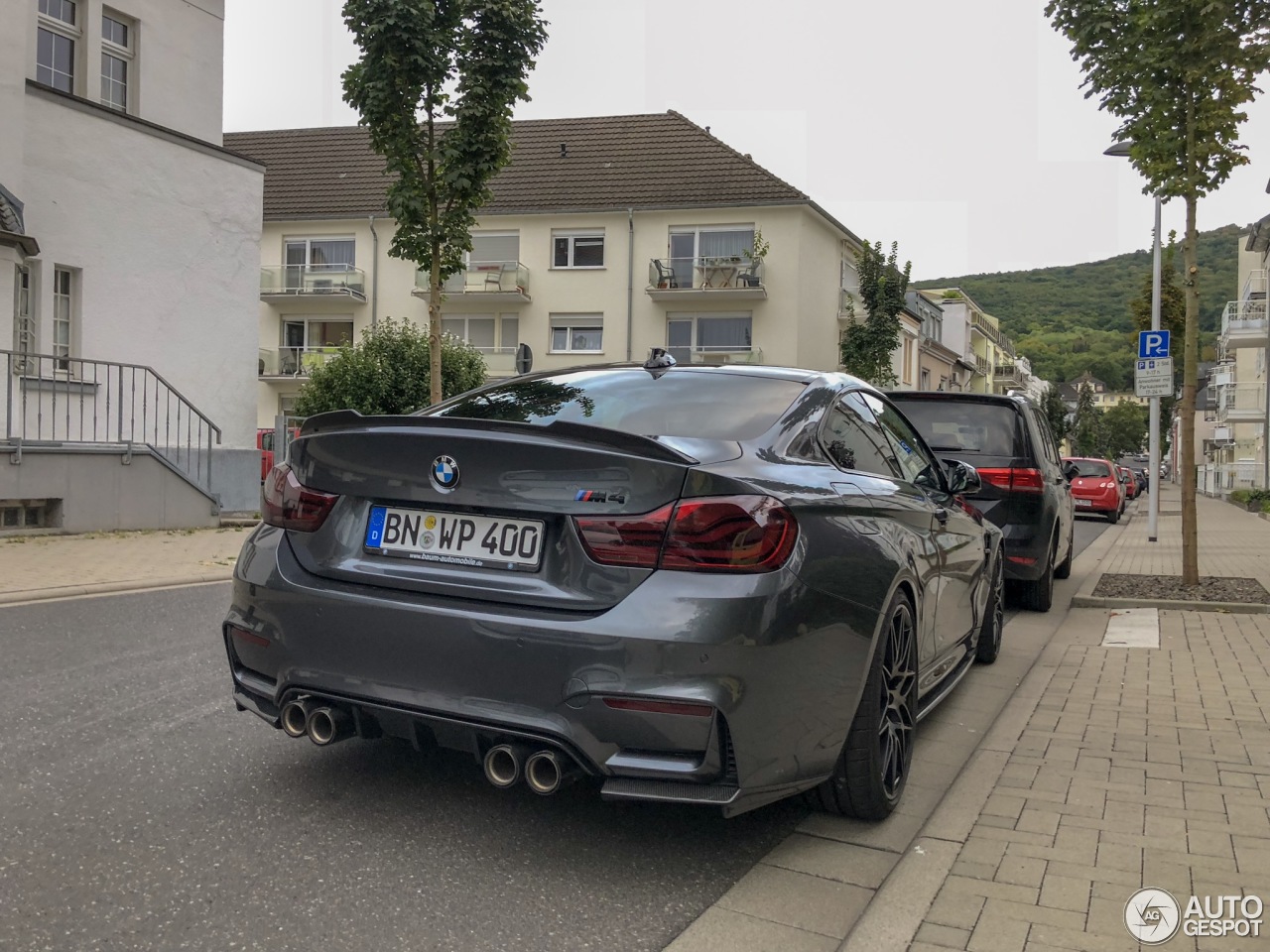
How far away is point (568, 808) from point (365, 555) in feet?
3.63

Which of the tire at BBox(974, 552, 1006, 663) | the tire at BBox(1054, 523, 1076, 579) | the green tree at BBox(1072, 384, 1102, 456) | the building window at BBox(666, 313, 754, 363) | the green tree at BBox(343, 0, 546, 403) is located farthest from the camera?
the green tree at BBox(1072, 384, 1102, 456)

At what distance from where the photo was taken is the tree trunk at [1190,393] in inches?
392

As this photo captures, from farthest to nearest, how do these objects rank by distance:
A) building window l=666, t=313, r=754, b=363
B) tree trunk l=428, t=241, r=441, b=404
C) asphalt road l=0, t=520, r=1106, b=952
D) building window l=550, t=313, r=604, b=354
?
1. building window l=550, t=313, r=604, b=354
2. building window l=666, t=313, r=754, b=363
3. tree trunk l=428, t=241, r=441, b=404
4. asphalt road l=0, t=520, r=1106, b=952

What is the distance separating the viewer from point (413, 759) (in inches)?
165

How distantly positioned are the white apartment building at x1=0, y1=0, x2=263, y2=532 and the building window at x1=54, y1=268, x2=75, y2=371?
22 millimetres

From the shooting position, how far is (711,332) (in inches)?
1665

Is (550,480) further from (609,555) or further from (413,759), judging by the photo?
(413,759)

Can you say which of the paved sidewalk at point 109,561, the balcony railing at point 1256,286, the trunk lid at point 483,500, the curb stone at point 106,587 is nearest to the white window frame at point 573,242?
the balcony railing at point 1256,286

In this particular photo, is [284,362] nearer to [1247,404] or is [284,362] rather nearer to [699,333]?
[699,333]

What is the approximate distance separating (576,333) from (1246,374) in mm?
32323

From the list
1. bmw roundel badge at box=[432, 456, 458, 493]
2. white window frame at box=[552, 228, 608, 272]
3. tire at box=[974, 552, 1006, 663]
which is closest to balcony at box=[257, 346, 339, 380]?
white window frame at box=[552, 228, 608, 272]

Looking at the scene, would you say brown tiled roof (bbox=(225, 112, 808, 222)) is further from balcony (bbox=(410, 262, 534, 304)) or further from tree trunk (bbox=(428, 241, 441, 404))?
tree trunk (bbox=(428, 241, 441, 404))

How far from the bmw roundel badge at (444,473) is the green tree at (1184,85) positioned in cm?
812
